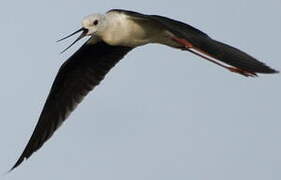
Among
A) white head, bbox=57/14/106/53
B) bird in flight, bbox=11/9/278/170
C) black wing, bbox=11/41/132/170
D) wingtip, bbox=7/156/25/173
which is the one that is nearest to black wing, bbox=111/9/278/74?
bird in flight, bbox=11/9/278/170

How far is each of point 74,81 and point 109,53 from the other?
0.87 metres

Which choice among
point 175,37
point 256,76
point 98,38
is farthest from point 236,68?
point 98,38

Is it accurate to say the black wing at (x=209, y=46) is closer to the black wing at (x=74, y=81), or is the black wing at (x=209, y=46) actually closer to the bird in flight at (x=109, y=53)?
the bird in flight at (x=109, y=53)

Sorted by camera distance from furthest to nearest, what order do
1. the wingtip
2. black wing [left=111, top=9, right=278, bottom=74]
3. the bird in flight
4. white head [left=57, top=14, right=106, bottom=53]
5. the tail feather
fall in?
the wingtip, white head [left=57, top=14, right=106, bottom=53], the bird in flight, black wing [left=111, top=9, right=278, bottom=74], the tail feather

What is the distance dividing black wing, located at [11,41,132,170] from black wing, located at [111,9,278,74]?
6.33 feet

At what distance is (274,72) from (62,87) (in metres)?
6.40

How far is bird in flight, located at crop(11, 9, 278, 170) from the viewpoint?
1844 cm

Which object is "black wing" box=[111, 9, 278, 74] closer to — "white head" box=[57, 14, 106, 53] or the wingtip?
"white head" box=[57, 14, 106, 53]

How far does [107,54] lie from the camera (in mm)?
22188

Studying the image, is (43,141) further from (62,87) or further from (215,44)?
(215,44)

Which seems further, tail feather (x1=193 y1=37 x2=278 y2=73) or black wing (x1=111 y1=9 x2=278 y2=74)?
black wing (x1=111 y1=9 x2=278 y2=74)

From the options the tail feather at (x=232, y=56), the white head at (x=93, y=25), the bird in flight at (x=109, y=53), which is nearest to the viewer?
the tail feather at (x=232, y=56)

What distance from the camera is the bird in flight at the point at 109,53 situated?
1844 centimetres

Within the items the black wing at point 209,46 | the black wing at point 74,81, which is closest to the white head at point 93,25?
the black wing at point 209,46
